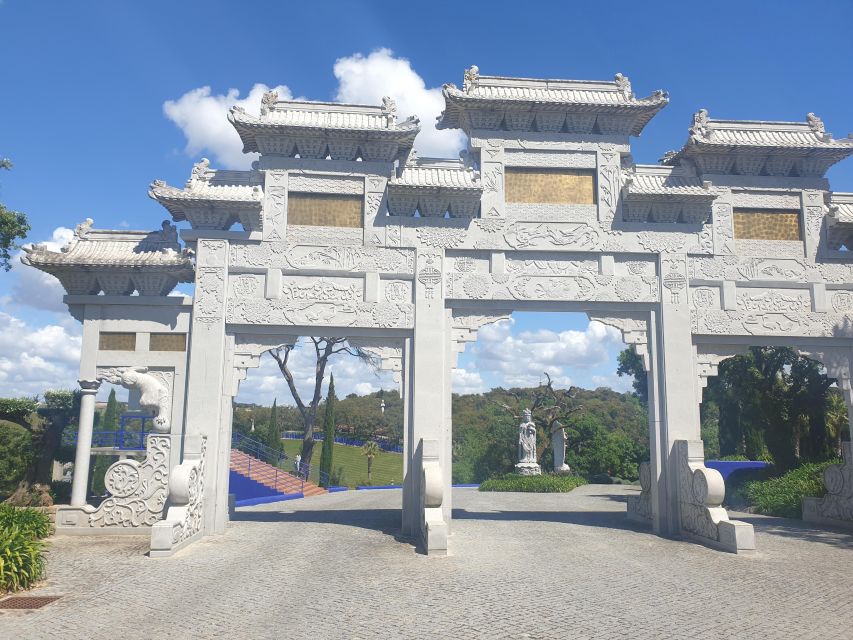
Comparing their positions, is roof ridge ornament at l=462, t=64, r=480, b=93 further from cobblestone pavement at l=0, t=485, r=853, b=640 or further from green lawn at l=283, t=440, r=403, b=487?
green lawn at l=283, t=440, r=403, b=487

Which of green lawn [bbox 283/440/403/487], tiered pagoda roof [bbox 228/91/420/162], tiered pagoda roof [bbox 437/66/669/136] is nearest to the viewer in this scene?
tiered pagoda roof [bbox 228/91/420/162]

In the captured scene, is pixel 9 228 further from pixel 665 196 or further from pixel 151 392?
pixel 665 196

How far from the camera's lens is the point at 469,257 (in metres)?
10.8

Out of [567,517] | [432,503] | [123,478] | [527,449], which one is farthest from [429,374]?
[527,449]

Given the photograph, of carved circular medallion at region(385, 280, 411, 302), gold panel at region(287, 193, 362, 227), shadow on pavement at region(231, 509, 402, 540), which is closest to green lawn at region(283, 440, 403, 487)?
shadow on pavement at region(231, 509, 402, 540)

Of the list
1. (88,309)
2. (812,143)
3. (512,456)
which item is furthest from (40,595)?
(512,456)

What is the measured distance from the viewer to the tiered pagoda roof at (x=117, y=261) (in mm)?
10734

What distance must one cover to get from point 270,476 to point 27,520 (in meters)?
13.0

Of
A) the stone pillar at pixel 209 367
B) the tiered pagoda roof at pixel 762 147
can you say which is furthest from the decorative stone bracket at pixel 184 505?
the tiered pagoda roof at pixel 762 147

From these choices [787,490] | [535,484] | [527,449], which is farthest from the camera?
[527,449]

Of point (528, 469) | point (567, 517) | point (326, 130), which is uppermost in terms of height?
point (326, 130)

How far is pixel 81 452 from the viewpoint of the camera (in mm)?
10797

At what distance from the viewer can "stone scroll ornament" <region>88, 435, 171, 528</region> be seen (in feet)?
32.1

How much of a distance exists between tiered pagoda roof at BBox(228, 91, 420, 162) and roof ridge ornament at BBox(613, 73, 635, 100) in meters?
3.67
